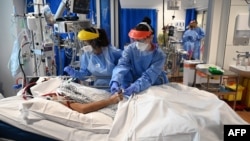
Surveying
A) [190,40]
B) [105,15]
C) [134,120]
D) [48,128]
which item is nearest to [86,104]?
[48,128]

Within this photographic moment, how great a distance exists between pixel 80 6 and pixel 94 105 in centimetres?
120

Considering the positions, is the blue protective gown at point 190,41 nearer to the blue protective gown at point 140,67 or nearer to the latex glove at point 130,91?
the blue protective gown at point 140,67

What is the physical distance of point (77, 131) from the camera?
1.28 m

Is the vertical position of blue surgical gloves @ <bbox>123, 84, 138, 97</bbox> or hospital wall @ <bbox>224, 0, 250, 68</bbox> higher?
hospital wall @ <bbox>224, 0, 250, 68</bbox>

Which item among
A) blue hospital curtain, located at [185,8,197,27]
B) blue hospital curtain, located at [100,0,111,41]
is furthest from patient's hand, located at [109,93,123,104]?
blue hospital curtain, located at [100,0,111,41]

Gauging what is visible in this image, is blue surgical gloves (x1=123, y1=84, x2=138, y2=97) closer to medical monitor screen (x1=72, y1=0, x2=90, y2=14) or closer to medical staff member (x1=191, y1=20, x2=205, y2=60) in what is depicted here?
medical monitor screen (x1=72, y1=0, x2=90, y2=14)

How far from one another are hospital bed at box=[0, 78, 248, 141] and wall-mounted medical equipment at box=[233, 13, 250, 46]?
216 centimetres

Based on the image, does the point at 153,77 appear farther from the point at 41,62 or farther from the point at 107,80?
the point at 41,62

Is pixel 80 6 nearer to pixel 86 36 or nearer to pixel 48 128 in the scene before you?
pixel 86 36

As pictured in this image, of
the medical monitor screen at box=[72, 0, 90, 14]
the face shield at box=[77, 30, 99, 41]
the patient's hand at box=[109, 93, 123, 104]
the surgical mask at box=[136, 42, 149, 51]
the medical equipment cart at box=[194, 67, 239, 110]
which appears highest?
the medical monitor screen at box=[72, 0, 90, 14]

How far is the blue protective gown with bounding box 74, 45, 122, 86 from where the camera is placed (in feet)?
6.35

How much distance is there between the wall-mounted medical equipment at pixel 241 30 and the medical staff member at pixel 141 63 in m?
2.02

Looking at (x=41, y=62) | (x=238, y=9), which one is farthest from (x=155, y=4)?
(x=41, y=62)

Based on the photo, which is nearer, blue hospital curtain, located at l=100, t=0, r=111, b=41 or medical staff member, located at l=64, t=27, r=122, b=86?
medical staff member, located at l=64, t=27, r=122, b=86
